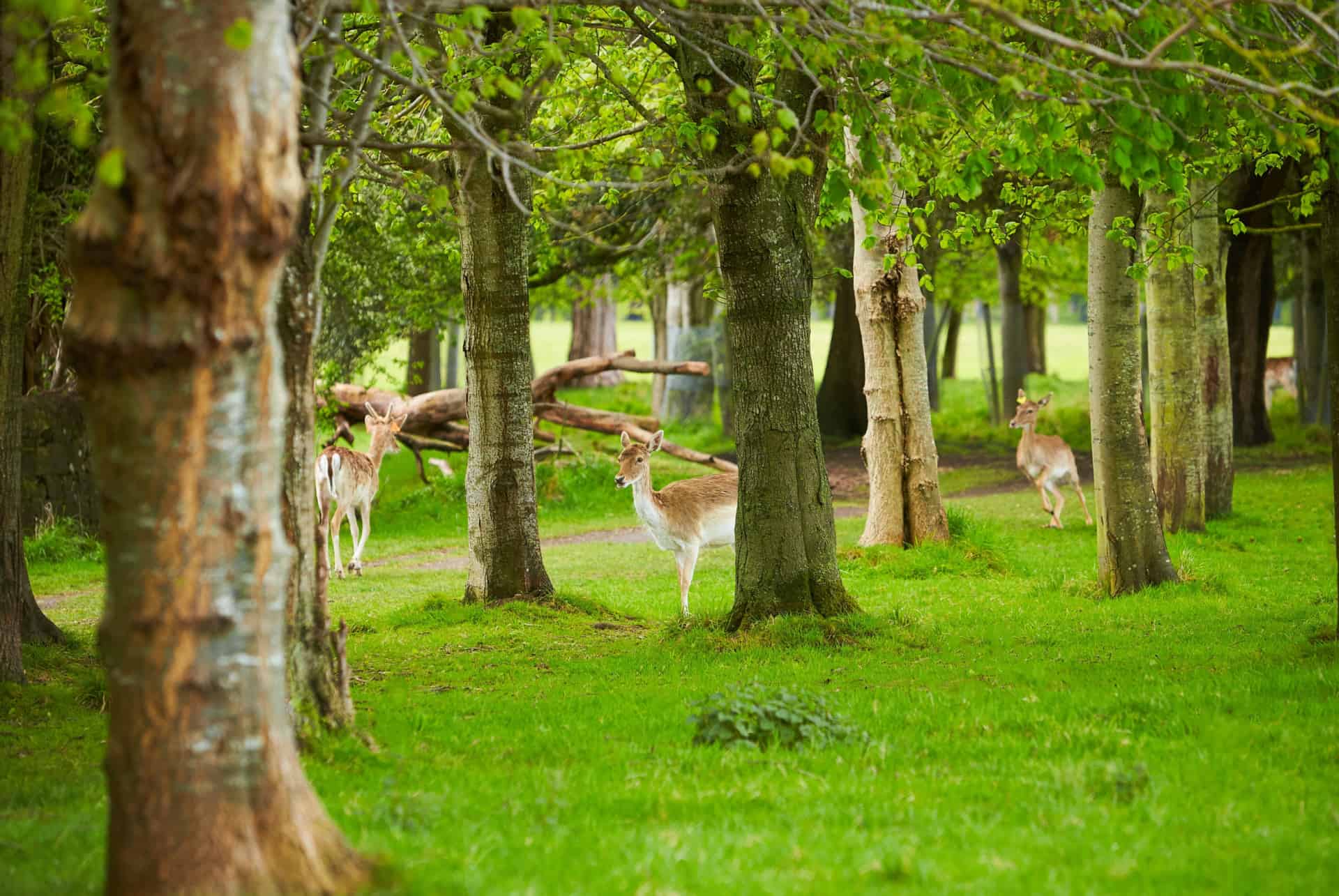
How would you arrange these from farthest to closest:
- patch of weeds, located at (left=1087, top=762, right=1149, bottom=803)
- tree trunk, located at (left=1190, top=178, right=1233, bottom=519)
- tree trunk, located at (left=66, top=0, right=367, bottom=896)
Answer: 1. tree trunk, located at (left=1190, top=178, right=1233, bottom=519)
2. patch of weeds, located at (left=1087, top=762, right=1149, bottom=803)
3. tree trunk, located at (left=66, top=0, right=367, bottom=896)

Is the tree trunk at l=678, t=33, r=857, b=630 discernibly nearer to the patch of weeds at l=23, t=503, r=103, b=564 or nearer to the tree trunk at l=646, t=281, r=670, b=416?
the patch of weeds at l=23, t=503, r=103, b=564

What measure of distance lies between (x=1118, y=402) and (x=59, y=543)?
1553 centimetres

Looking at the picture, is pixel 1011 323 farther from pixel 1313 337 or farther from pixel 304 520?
pixel 304 520

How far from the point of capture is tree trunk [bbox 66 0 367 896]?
4.39 m

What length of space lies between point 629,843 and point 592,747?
6.87ft

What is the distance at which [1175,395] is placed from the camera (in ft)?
57.8

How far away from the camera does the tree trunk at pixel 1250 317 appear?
28438 mm

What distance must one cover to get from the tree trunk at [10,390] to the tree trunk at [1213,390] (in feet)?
51.6

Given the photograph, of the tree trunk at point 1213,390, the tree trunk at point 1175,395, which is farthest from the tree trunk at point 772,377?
the tree trunk at point 1213,390

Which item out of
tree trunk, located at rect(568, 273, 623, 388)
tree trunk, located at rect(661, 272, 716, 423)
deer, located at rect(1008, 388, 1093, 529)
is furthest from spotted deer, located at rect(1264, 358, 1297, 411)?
deer, located at rect(1008, 388, 1093, 529)

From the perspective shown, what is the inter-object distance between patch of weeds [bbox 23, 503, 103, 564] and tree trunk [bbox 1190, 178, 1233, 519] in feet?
55.2

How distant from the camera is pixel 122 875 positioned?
14.4 ft

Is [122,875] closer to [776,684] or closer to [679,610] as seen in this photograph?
[776,684]

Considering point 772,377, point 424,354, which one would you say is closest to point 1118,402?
point 772,377
